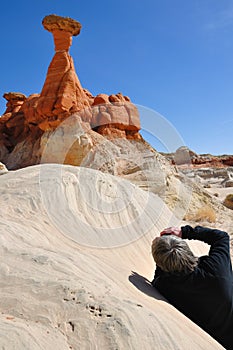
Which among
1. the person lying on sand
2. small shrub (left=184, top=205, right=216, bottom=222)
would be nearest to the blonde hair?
the person lying on sand

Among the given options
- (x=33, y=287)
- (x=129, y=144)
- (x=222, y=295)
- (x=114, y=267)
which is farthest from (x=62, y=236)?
(x=129, y=144)

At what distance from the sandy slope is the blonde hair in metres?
0.29

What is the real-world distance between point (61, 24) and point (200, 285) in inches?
673

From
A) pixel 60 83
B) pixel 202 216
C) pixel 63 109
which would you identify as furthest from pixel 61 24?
pixel 202 216

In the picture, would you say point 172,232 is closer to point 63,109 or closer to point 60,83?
point 63,109

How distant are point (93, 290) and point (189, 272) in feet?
2.38

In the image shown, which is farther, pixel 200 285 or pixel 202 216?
pixel 202 216

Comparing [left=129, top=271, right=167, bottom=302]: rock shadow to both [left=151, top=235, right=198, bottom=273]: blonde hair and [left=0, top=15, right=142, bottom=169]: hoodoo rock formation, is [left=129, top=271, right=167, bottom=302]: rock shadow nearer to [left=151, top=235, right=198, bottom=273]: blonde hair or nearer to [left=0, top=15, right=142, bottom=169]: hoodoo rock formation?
[left=151, top=235, right=198, bottom=273]: blonde hair

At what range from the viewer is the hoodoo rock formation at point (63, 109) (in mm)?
15125

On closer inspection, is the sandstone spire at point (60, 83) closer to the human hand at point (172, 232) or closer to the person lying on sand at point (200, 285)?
the human hand at point (172, 232)

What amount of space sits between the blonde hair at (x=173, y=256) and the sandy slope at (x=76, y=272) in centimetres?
29

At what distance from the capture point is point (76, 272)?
2.23m

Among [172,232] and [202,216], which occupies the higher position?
[202,216]

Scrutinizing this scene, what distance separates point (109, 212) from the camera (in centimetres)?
395
